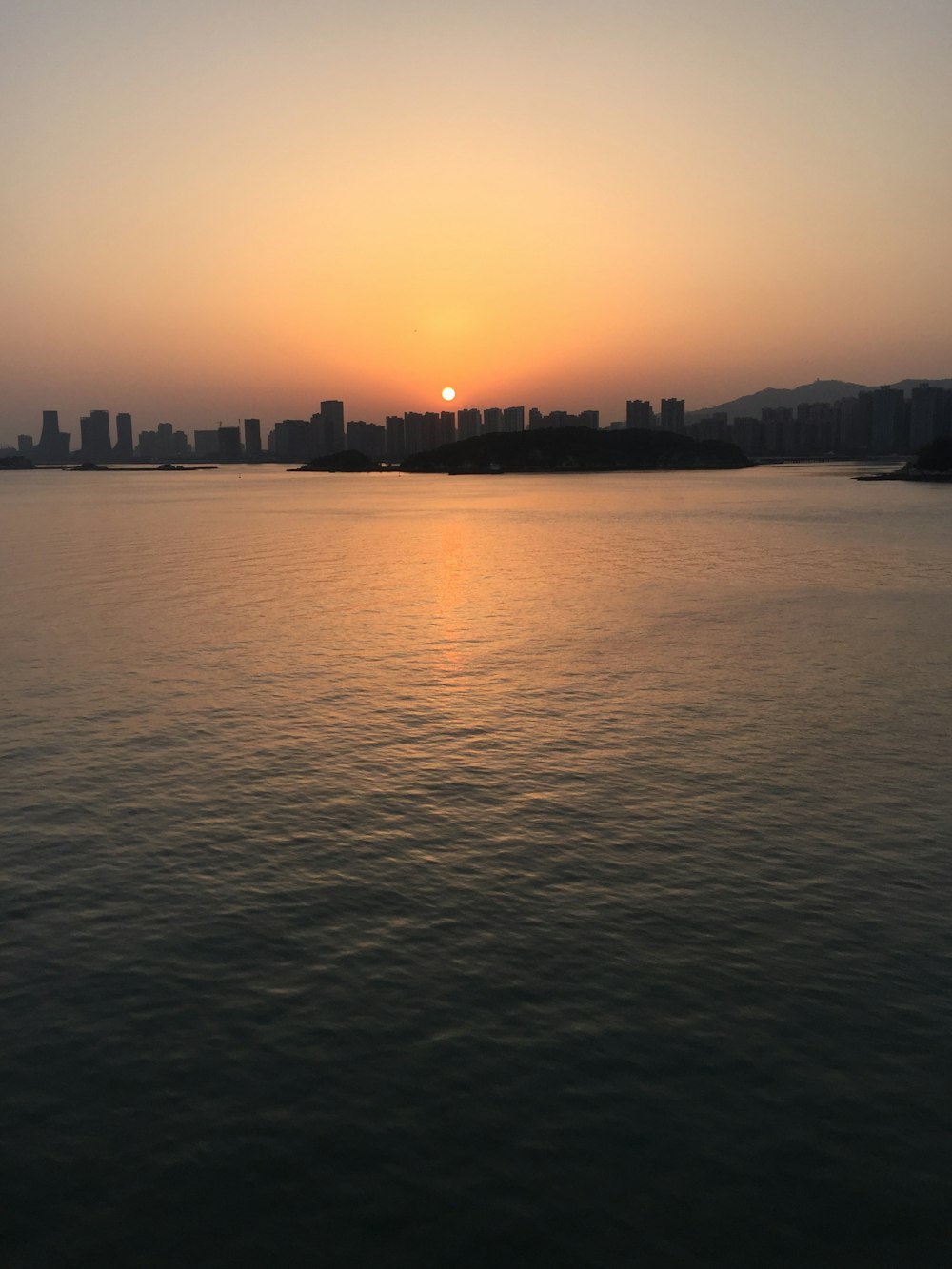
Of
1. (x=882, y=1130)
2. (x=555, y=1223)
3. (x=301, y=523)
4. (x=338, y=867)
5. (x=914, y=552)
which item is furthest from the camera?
(x=301, y=523)

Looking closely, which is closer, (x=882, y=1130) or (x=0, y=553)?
(x=882, y=1130)

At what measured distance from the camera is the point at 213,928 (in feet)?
66.3

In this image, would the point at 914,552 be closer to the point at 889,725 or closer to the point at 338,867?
the point at 889,725

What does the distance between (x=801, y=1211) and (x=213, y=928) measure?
12630 mm

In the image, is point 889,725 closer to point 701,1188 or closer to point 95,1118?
point 701,1188

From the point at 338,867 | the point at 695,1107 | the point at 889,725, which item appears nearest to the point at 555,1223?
the point at 695,1107

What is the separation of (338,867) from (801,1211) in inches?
520

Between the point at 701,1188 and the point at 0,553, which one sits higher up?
the point at 0,553

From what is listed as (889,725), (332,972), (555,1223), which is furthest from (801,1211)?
(889,725)

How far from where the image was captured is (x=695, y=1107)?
573 inches

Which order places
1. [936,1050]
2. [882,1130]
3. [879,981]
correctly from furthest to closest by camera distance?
[879,981] < [936,1050] < [882,1130]

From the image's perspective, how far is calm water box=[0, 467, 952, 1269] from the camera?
12805mm

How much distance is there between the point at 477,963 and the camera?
61.5 feet

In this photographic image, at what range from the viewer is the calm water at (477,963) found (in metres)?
12.8
